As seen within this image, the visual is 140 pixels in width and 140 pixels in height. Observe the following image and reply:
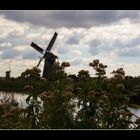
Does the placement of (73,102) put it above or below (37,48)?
below

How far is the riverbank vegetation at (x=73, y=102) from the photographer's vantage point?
139 inches

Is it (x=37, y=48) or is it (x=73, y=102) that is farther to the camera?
(x=37, y=48)

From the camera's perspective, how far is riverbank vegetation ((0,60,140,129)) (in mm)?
3531

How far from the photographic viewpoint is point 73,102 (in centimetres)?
373

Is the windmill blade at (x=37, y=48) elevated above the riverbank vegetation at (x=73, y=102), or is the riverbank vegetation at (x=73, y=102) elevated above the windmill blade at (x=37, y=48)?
the windmill blade at (x=37, y=48)

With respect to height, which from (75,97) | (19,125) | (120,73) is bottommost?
(19,125)

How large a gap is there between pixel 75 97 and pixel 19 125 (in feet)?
2.12

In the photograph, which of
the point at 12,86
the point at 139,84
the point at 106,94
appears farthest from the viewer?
the point at 12,86

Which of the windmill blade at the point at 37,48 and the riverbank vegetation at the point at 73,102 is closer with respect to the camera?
the riverbank vegetation at the point at 73,102
